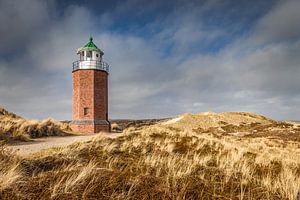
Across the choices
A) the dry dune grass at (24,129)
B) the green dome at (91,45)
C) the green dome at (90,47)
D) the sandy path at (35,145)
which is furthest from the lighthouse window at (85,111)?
the sandy path at (35,145)

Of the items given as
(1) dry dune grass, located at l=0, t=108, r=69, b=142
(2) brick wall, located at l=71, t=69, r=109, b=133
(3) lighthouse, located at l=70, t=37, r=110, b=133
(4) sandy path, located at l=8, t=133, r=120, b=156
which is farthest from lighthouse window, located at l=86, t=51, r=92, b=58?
(4) sandy path, located at l=8, t=133, r=120, b=156

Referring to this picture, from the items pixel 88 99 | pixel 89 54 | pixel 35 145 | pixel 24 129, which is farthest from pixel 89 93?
pixel 35 145

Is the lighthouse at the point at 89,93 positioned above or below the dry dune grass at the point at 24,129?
above

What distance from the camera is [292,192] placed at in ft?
13.3

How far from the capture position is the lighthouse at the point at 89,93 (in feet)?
78.7

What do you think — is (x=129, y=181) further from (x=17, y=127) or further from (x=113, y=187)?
(x=17, y=127)

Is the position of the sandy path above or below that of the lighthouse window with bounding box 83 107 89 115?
below

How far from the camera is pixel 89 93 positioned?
952 inches

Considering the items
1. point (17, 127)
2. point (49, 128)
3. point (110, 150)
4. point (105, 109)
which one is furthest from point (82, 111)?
point (110, 150)

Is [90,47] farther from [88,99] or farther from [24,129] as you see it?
[24,129]

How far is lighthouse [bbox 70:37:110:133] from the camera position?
24000 millimetres

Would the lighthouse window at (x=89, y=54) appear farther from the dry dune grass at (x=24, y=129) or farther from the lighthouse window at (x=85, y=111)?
the dry dune grass at (x=24, y=129)

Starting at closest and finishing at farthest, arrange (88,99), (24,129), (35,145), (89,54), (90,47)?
(35,145) → (24,129) → (88,99) → (90,47) → (89,54)

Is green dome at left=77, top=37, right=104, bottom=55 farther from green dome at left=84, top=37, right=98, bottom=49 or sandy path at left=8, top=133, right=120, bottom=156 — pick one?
sandy path at left=8, top=133, right=120, bottom=156
